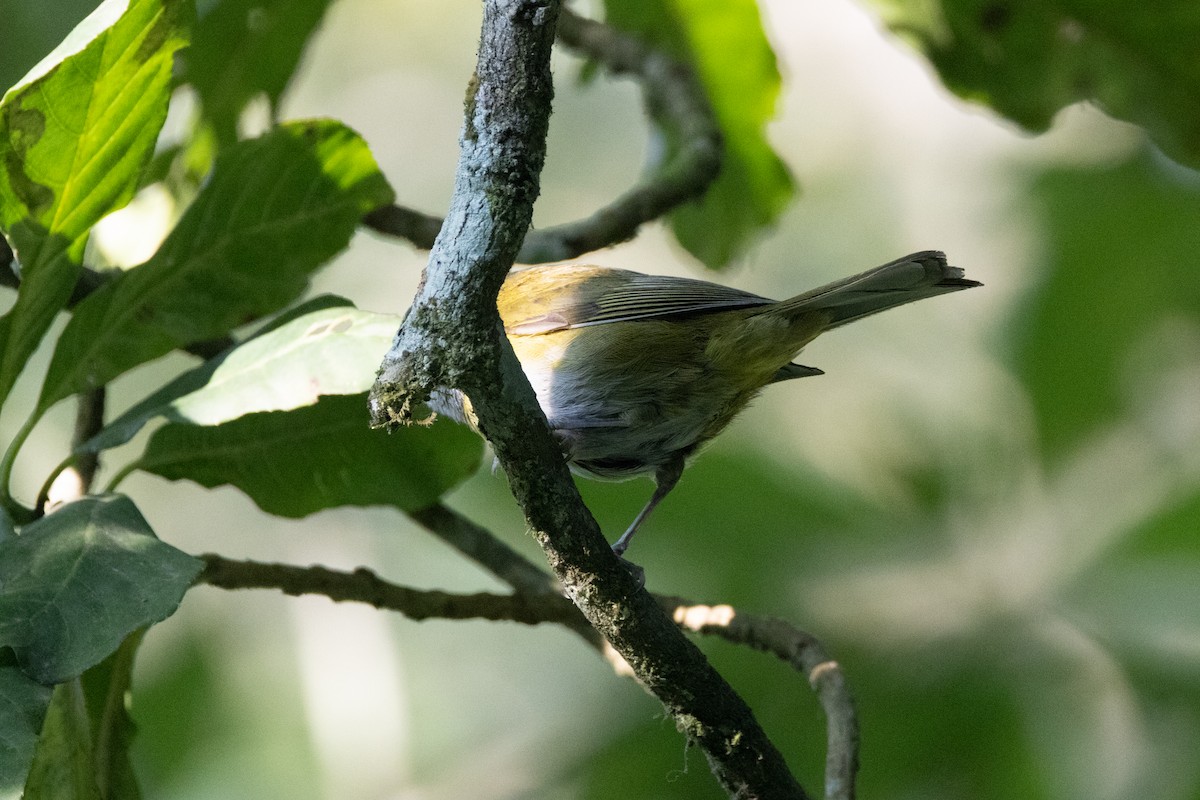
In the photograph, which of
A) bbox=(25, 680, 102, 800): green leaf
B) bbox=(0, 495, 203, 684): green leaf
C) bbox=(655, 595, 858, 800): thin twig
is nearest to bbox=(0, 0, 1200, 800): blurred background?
bbox=(655, 595, 858, 800): thin twig

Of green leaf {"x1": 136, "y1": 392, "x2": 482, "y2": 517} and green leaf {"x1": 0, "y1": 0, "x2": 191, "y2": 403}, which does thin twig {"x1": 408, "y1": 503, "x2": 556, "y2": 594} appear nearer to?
green leaf {"x1": 136, "y1": 392, "x2": 482, "y2": 517}

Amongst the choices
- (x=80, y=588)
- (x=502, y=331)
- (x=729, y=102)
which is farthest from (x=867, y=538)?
(x=80, y=588)

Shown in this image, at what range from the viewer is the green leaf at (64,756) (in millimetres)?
2277

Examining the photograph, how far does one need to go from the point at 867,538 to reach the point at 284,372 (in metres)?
2.95

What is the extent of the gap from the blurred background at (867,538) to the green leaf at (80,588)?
1763 mm

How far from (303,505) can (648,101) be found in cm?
260

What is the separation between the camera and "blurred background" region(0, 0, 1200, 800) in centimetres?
409

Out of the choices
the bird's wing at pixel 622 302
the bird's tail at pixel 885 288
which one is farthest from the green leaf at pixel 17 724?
the bird's tail at pixel 885 288

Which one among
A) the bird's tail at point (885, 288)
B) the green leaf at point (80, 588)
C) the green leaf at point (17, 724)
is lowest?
the green leaf at point (17, 724)

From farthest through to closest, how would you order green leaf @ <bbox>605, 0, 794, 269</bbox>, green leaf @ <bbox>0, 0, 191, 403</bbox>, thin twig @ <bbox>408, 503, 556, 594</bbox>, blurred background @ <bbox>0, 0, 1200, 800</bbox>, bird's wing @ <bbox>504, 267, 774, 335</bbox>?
green leaf @ <bbox>605, 0, 794, 269</bbox> < blurred background @ <bbox>0, 0, 1200, 800</bbox> < bird's wing @ <bbox>504, 267, 774, 335</bbox> < thin twig @ <bbox>408, 503, 556, 594</bbox> < green leaf @ <bbox>0, 0, 191, 403</bbox>

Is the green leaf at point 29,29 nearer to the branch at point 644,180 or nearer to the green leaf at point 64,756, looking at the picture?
the branch at point 644,180

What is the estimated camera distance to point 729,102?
468cm

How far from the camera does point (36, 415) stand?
8.63ft

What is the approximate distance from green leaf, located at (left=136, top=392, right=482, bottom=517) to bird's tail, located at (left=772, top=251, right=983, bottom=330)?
44.4 inches
